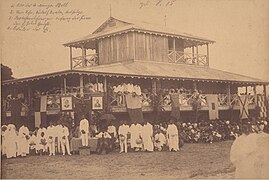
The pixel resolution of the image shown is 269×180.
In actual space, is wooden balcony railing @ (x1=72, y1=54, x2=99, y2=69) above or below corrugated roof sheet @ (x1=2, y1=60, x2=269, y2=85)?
above

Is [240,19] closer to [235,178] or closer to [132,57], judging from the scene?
[132,57]

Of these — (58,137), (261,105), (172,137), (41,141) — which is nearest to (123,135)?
(172,137)

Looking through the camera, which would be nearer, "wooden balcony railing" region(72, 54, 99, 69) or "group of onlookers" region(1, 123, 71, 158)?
"group of onlookers" region(1, 123, 71, 158)

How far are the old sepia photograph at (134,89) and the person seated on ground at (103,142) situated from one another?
0.04ft

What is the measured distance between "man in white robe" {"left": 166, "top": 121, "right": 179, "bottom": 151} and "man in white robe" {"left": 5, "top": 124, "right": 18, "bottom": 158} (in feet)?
4.16

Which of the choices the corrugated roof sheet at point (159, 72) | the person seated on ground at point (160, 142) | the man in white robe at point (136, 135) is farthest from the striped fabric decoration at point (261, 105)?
the man in white robe at point (136, 135)

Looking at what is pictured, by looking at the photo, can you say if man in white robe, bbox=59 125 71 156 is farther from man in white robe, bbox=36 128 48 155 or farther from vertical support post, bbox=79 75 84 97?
vertical support post, bbox=79 75 84 97

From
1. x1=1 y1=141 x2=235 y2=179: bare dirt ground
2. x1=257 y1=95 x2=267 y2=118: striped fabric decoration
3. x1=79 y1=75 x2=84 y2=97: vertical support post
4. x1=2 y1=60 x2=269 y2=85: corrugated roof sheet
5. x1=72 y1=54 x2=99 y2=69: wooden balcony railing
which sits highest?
x1=72 y1=54 x2=99 y2=69: wooden balcony railing

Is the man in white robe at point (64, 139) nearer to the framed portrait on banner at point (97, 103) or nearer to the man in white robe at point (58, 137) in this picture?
the man in white robe at point (58, 137)

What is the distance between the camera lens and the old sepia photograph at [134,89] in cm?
412

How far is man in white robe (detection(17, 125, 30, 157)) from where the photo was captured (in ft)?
13.5

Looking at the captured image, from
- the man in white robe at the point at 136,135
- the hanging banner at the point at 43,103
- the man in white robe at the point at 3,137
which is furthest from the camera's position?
the man in white robe at the point at 136,135

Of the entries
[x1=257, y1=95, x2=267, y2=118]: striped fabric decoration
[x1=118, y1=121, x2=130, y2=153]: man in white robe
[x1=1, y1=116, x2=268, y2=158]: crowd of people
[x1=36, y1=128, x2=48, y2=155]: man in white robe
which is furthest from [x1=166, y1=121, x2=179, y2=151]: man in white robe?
[x1=36, y1=128, x2=48, y2=155]: man in white robe

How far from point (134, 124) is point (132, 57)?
58 cm
